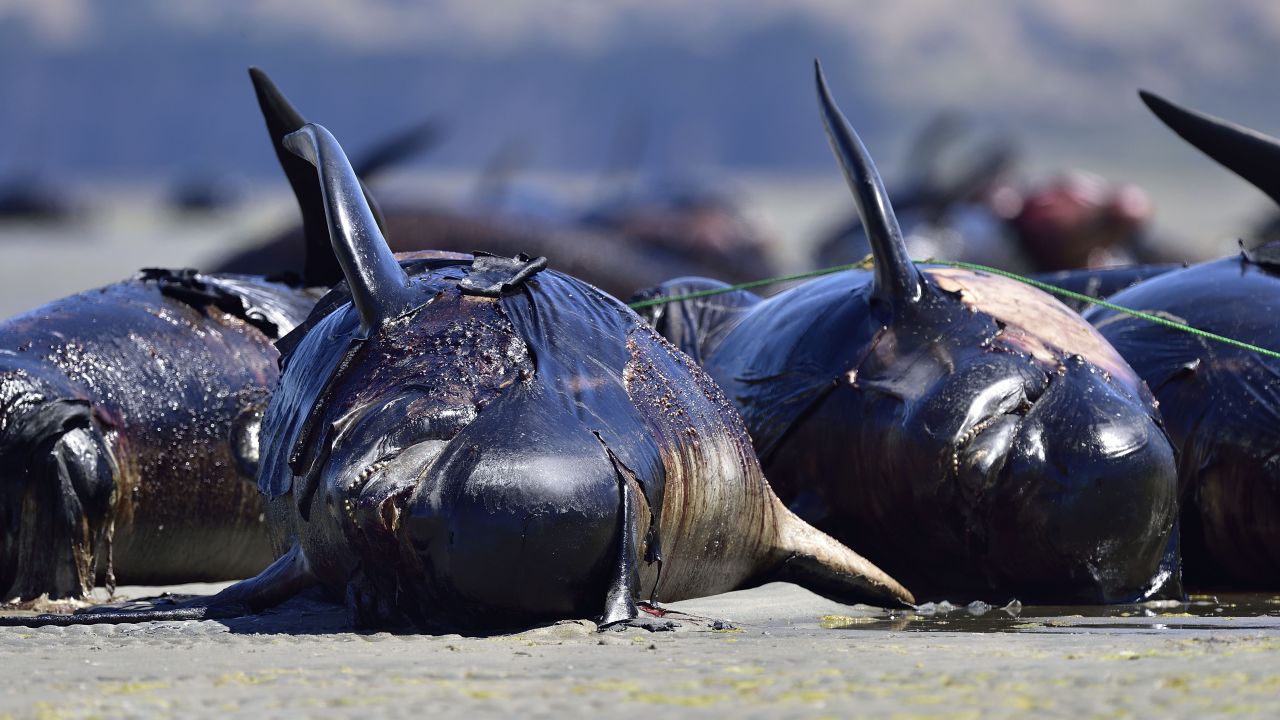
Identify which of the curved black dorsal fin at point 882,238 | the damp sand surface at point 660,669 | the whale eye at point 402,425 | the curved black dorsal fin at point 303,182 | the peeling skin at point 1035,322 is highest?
the curved black dorsal fin at point 303,182

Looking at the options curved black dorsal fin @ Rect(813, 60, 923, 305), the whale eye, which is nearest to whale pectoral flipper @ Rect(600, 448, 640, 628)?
the whale eye

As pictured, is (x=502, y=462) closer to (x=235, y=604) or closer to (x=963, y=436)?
(x=235, y=604)

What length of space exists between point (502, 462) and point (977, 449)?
5.63 feet

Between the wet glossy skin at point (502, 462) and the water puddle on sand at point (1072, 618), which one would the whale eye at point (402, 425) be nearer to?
the wet glossy skin at point (502, 462)

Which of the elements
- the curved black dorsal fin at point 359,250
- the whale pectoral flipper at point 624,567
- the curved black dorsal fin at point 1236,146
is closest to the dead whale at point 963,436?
the curved black dorsal fin at point 1236,146

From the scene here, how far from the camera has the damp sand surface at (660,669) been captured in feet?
10.3

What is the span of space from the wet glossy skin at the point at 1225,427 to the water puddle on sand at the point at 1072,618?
1.51 feet

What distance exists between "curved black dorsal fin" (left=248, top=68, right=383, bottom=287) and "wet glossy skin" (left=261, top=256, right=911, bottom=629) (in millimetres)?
1461

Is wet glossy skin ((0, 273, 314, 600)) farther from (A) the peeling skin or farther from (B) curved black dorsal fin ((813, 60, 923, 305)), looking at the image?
(A) the peeling skin

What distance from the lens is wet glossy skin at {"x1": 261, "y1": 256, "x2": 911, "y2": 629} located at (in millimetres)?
4047

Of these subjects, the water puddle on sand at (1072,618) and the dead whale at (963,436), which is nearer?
the water puddle on sand at (1072,618)

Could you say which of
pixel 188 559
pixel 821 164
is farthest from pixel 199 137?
pixel 188 559

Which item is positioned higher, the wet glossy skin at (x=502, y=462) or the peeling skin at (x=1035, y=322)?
the peeling skin at (x=1035, y=322)

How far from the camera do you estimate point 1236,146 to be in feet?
21.1
